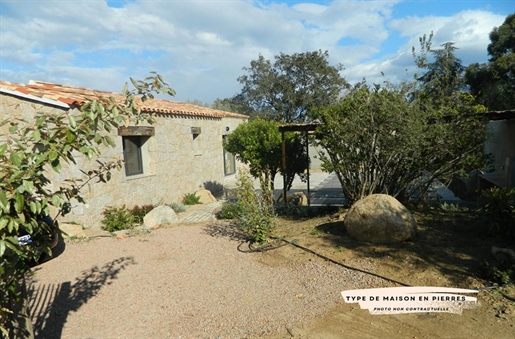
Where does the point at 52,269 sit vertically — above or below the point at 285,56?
below

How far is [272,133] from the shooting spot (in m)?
11.0

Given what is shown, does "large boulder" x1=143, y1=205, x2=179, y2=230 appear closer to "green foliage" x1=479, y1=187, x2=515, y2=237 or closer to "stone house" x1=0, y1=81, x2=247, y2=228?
"stone house" x1=0, y1=81, x2=247, y2=228

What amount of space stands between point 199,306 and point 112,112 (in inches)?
116

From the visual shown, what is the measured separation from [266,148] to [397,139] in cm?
483

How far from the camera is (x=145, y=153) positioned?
10.7 m

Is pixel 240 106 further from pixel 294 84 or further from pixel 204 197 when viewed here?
pixel 204 197

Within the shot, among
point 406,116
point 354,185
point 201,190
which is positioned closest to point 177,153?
point 201,190

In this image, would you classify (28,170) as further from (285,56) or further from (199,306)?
(285,56)

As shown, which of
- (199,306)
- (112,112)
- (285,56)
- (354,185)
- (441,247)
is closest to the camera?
(112,112)

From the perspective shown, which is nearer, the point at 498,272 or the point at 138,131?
the point at 498,272

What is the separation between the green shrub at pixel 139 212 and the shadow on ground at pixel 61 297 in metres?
3.55

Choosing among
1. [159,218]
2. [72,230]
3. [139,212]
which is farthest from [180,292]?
[139,212]

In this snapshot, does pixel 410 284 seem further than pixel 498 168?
No

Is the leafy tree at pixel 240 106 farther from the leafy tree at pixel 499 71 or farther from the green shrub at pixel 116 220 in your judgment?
the green shrub at pixel 116 220
